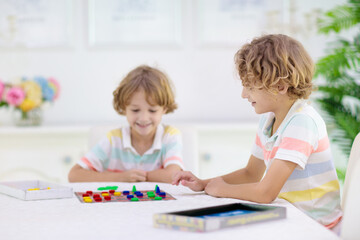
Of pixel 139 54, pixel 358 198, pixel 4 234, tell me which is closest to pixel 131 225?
pixel 4 234

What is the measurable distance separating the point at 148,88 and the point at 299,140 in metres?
0.94

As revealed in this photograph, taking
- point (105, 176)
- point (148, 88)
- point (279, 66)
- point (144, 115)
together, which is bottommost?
point (105, 176)

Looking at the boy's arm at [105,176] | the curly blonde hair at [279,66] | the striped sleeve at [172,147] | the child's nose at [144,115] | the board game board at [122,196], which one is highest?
the curly blonde hair at [279,66]

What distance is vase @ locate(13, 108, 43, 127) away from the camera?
3.30m

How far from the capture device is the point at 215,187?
1562mm

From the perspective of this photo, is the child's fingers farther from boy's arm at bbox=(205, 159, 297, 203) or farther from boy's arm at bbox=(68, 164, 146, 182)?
boy's arm at bbox=(68, 164, 146, 182)

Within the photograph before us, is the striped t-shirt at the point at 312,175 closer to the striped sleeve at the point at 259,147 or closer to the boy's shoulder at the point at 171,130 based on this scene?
the striped sleeve at the point at 259,147

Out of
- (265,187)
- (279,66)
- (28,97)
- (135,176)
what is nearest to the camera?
(265,187)

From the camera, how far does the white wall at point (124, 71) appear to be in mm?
3598

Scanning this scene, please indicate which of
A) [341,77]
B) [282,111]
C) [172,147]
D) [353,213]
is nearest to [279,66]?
[282,111]

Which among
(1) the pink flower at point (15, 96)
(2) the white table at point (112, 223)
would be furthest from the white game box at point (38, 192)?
(1) the pink flower at point (15, 96)

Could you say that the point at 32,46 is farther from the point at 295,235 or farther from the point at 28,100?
the point at 295,235

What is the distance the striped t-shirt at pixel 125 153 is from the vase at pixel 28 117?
1125mm

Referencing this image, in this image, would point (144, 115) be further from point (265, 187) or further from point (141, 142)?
point (265, 187)
